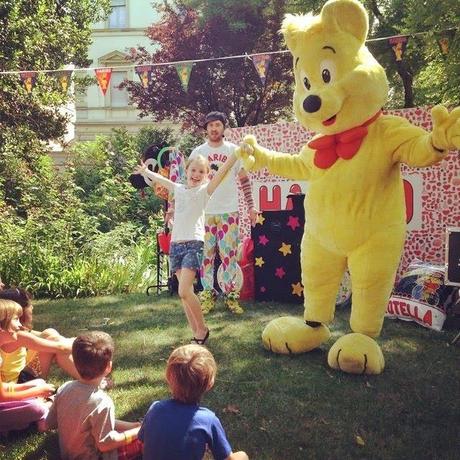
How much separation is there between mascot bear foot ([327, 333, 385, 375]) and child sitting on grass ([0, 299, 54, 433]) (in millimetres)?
1978

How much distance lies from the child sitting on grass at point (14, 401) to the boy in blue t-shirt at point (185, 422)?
0.98 m

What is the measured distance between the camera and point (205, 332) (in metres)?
4.55

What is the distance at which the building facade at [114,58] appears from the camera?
25188 mm

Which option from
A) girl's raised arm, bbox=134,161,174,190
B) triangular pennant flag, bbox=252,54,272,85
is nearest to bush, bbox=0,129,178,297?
girl's raised arm, bbox=134,161,174,190

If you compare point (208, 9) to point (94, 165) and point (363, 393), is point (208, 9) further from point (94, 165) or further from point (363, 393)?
point (363, 393)

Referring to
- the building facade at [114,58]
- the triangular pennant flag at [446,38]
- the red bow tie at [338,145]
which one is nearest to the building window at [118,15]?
the building facade at [114,58]

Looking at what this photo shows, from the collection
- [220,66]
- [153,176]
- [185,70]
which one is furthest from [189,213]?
[220,66]

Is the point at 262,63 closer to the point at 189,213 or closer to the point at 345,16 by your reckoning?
the point at 189,213

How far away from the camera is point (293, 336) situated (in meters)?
4.20

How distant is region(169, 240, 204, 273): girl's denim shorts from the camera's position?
14.4 feet

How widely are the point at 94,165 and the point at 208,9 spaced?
5531 mm

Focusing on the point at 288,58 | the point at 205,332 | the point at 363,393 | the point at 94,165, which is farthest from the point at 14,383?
the point at 288,58

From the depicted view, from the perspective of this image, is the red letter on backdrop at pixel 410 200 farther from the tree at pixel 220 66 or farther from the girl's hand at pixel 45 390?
the tree at pixel 220 66

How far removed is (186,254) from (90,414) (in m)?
2.07
